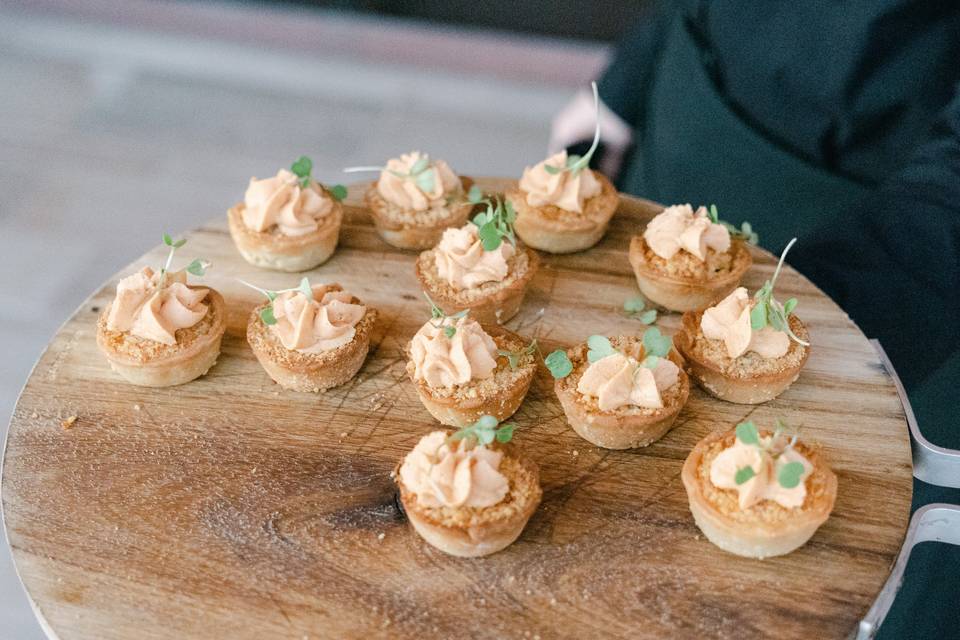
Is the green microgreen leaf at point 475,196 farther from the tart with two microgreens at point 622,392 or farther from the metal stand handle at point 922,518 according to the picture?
the metal stand handle at point 922,518

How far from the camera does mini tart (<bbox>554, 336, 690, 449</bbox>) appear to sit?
209 cm

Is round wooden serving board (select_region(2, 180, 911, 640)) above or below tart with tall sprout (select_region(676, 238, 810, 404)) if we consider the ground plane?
below

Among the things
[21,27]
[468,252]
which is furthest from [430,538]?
[21,27]

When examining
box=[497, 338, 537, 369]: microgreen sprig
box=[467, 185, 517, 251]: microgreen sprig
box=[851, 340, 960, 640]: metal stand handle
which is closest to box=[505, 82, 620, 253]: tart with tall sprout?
box=[467, 185, 517, 251]: microgreen sprig

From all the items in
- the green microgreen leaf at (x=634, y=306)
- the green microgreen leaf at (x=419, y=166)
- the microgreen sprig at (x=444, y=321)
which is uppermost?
the green microgreen leaf at (x=419, y=166)

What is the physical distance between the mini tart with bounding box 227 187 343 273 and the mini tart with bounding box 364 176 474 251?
123mm

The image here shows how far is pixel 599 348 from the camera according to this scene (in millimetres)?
2150

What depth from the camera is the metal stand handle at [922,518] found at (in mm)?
1815

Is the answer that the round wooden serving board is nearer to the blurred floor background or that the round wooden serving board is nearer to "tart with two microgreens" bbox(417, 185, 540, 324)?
"tart with two microgreens" bbox(417, 185, 540, 324)

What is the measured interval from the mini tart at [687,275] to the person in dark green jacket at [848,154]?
422 millimetres

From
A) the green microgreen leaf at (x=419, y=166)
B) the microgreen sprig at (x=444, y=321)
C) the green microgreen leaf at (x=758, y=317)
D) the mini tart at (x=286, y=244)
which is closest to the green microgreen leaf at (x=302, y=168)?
the mini tart at (x=286, y=244)

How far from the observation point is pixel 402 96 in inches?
245

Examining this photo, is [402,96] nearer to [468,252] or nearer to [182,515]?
[468,252]

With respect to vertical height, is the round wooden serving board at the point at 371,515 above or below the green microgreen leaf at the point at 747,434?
below
